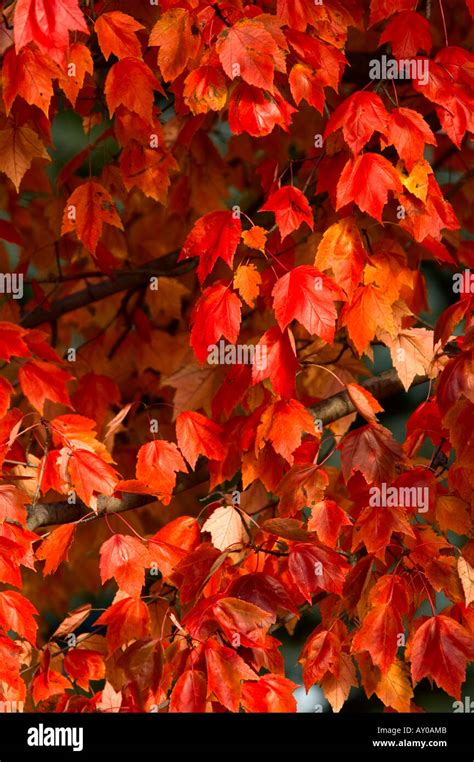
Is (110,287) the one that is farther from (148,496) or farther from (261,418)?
(261,418)

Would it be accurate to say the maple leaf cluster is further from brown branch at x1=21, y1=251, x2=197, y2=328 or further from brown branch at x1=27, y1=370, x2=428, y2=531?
brown branch at x1=21, y1=251, x2=197, y2=328

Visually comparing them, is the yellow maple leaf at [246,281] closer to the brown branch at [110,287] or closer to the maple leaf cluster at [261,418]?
the maple leaf cluster at [261,418]

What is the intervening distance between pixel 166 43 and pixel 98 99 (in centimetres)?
71

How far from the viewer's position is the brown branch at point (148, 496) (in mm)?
2500

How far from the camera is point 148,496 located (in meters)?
2.59

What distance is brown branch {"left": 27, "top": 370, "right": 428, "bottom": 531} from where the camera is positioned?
2.50 m

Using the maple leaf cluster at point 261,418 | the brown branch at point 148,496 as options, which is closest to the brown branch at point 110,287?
the maple leaf cluster at point 261,418

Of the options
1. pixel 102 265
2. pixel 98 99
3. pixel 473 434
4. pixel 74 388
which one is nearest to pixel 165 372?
pixel 74 388

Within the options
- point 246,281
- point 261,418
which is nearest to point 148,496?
point 261,418

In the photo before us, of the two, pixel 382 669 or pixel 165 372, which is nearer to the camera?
pixel 382 669

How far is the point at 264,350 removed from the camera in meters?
2.24

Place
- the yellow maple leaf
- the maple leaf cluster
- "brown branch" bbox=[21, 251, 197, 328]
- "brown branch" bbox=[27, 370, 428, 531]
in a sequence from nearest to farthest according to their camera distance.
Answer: the maple leaf cluster
the yellow maple leaf
"brown branch" bbox=[27, 370, 428, 531]
"brown branch" bbox=[21, 251, 197, 328]

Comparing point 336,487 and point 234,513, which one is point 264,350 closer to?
point 234,513

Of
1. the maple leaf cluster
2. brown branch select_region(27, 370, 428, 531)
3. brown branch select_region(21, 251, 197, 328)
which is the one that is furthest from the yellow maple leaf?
brown branch select_region(21, 251, 197, 328)
